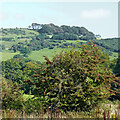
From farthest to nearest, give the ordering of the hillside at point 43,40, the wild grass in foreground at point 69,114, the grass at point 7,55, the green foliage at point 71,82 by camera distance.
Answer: the hillside at point 43,40 < the grass at point 7,55 < the green foliage at point 71,82 < the wild grass in foreground at point 69,114

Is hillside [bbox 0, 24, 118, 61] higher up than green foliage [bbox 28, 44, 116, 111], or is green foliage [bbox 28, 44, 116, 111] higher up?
hillside [bbox 0, 24, 118, 61]

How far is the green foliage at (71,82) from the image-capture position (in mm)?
8969

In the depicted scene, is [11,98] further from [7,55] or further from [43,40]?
[43,40]

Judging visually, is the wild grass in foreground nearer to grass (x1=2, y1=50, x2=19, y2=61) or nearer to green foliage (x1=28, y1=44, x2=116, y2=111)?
green foliage (x1=28, y1=44, x2=116, y2=111)

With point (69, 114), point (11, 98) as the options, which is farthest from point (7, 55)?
point (69, 114)

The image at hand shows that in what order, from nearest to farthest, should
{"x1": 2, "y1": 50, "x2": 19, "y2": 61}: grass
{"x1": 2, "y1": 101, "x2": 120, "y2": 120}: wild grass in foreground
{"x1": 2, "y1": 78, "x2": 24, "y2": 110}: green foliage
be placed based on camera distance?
{"x1": 2, "y1": 101, "x2": 120, "y2": 120}: wild grass in foreground
{"x1": 2, "y1": 78, "x2": 24, "y2": 110}: green foliage
{"x1": 2, "y1": 50, "x2": 19, "y2": 61}: grass

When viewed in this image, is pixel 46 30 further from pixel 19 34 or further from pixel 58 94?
pixel 58 94

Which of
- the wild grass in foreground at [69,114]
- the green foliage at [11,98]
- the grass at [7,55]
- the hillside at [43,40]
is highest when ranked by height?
the hillside at [43,40]

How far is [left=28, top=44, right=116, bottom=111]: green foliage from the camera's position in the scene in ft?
29.4

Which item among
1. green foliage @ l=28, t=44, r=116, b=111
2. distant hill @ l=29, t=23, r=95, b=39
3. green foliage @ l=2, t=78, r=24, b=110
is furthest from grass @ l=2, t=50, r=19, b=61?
green foliage @ l=28, t=44, r=116, b=111

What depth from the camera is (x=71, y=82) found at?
8.93 metres

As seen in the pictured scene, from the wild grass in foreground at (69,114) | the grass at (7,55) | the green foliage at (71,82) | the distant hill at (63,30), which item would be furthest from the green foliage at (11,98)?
the distant hill at (63,30)

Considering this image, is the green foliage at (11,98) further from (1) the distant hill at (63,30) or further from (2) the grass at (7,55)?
(1) the distant hill at (63,30)

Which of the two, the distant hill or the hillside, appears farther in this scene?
the distant hill
